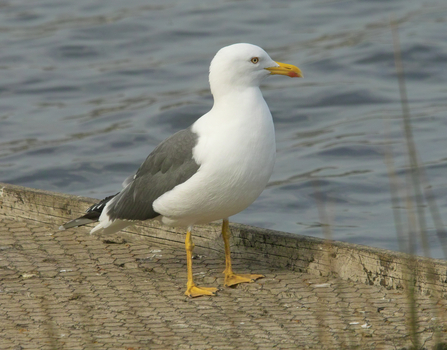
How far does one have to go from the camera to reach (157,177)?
17.4 feet

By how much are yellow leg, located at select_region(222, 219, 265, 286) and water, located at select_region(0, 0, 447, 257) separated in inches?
129

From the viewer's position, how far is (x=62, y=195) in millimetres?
6328

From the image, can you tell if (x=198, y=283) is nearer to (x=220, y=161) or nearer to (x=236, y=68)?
(x=220, y=161)

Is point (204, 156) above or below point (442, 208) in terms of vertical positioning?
above

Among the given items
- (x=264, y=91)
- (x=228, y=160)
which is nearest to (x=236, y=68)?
(x=228, y=160)

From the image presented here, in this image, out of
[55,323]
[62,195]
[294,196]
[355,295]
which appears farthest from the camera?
[294,196]

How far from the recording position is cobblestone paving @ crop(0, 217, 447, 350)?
13.4 ft

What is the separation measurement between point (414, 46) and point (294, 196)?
5.95 meters

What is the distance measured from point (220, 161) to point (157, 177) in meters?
0.62

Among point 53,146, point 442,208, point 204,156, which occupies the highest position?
point 204,156

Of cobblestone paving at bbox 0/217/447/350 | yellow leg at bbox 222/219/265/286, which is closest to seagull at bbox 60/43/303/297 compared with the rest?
yellow leg at bbox 222/219/265/286

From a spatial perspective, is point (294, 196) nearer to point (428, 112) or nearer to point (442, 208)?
point (442, 208)

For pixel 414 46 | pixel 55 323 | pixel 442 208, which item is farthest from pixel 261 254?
pixel 414 46

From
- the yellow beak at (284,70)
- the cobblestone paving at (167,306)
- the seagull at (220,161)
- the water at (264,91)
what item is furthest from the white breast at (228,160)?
the water at (264,91)
